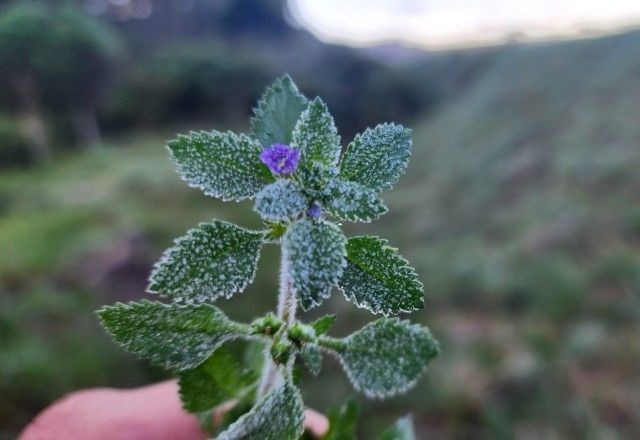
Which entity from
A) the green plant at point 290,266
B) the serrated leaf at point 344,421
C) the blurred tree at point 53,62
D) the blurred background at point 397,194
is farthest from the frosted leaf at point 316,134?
the blurred tree at point 53,62

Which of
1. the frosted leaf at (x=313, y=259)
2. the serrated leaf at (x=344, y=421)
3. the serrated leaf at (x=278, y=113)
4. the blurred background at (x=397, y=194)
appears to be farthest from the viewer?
the blurred background at (x=397, y=194)

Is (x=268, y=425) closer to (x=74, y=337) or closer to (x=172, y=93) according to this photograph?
(x=74, y=337)

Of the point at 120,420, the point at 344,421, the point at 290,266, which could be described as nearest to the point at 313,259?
the point at 290,266

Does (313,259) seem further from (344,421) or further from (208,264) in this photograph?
(344,421)

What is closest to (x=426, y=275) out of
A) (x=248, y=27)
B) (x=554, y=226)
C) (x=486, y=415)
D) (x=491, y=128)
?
(x=554, y=226)

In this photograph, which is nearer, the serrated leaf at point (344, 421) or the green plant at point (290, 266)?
the green plant at point (290, 266)

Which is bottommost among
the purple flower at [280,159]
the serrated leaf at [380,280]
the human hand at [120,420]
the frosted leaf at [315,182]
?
the human hand at [120,420]

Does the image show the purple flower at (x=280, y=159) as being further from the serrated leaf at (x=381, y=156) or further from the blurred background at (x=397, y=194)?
the blurred background at (x=397, y=194)
